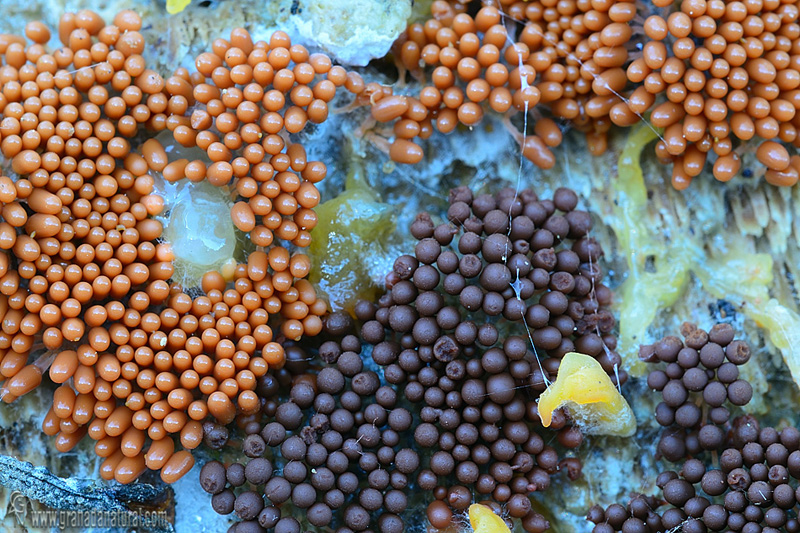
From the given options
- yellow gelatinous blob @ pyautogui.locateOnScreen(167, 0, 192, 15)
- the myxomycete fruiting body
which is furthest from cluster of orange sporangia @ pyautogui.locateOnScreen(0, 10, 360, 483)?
yellow gelatinous blob @ pyautogui.locateOnScreen(167, 0, 192, 15)

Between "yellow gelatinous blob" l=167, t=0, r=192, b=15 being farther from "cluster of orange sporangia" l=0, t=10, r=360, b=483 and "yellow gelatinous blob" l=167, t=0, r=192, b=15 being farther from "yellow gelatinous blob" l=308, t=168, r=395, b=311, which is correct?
"yellow gelatinous blob" l=308, t=168, r=395, b=311

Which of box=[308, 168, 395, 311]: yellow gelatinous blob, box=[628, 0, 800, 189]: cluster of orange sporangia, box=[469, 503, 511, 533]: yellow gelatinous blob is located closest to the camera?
box=[469, 503, 511, 533]: yellow gelatinous blob

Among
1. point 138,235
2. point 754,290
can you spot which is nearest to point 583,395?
point 754,290

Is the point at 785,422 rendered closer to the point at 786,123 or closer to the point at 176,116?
the point at 786,123

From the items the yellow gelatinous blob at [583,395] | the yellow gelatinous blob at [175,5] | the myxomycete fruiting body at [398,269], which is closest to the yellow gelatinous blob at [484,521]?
the myxomycete fruiting body at [398,269]

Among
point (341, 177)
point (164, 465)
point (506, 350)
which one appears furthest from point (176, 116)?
point (506, 350)

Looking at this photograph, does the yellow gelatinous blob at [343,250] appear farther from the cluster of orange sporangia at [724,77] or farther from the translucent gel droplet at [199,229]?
the cluster of orange sporangia at [724,77]
